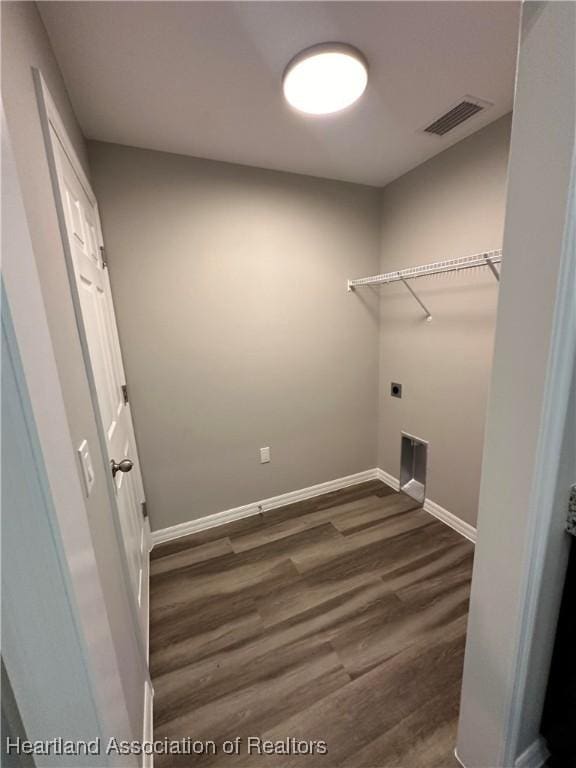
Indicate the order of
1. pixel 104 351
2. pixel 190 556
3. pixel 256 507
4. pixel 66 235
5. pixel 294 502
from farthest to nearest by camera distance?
pixel 294 502 → pixel 256 507 → pixel 190 556 → pixel 104 351 → pixel 66 235

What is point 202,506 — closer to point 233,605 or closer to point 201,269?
point 233,605

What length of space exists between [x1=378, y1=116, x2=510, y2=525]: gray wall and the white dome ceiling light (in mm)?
906

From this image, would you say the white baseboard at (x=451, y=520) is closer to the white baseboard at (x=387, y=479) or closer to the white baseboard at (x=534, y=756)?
the white baseboard at (x=387, y=479)

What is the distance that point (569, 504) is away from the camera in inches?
31.8

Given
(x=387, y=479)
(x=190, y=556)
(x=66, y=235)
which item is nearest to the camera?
(x=66, y=235)

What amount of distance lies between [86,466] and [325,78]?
5.37 feet

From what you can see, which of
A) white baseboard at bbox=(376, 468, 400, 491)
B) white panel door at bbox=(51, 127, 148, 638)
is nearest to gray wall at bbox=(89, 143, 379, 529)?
white panel door at bbox=(51, 127, 148, 638)

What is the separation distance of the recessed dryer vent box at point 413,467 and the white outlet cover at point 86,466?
2222mm

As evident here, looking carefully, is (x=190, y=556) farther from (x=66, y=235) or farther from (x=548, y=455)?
(x=548, y=455)

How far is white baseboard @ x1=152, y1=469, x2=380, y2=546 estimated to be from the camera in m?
2.20

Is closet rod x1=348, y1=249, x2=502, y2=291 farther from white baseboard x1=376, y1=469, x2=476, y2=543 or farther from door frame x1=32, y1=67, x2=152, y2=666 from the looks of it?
white baseboard x1=376, y1=469, x2=476, y2=543

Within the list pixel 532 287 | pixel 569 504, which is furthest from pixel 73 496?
pixel 569 504

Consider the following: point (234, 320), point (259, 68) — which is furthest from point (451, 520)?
point (259, 68)

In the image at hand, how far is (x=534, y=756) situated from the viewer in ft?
3.24
